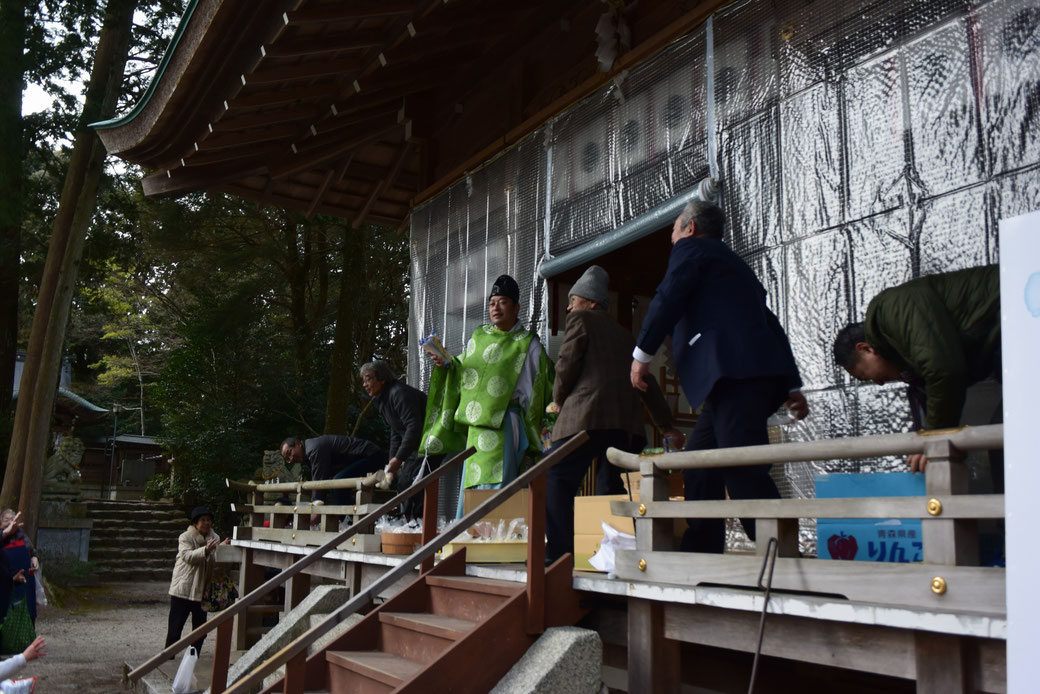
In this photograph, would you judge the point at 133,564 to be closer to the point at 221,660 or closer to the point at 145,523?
the point at 145,523

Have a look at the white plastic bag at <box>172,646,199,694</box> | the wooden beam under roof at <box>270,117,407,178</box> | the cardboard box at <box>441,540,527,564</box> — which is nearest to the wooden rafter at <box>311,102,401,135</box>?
the wooden beam under roof at <box>270,117,407,178</box>

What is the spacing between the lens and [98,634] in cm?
1309

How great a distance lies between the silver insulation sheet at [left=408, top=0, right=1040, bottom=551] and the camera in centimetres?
420

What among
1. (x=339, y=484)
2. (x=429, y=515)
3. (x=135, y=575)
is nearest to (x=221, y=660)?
(x=429, y=515)

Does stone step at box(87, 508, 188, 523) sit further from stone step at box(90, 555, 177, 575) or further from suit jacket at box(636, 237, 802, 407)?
suit jacket at box(636, 237, 802, 407)

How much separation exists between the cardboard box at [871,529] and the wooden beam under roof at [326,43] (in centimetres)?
506

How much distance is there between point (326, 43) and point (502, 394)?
9.92 feet

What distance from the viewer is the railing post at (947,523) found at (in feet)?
8.61

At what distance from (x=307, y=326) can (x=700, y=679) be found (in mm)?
16158

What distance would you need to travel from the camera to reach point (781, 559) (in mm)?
3143

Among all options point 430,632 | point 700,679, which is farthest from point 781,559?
point 430,632

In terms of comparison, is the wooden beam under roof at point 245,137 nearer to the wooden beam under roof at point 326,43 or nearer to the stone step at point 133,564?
the wooden beam under roof at point 326,43

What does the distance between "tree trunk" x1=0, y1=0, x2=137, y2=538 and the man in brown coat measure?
1199cm

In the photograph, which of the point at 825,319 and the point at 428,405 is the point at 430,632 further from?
the point at 428,405
